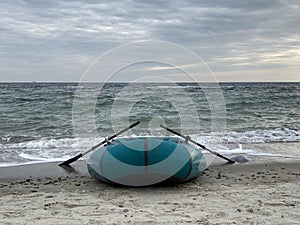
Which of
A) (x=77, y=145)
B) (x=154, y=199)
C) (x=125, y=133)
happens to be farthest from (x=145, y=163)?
(x=125, y=133)

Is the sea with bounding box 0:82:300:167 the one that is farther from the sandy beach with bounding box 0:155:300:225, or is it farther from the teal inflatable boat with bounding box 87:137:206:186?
the teal inflatable boat with bounding box 87:137:206:186

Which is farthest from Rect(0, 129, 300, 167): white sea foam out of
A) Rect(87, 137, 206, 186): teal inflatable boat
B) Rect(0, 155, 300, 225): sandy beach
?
Rect(87, 137, 206, 186): teal inflatable boat

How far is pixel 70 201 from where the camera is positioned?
541 cm

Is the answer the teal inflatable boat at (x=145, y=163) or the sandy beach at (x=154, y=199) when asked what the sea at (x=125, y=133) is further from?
the teal inflatable boat at (x=145, y=163)

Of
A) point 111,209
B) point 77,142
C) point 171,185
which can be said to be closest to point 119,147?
point 171,185

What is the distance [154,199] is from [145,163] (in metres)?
0.68

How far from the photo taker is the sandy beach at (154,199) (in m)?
4.58

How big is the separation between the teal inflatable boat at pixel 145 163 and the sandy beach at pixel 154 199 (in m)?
0.19

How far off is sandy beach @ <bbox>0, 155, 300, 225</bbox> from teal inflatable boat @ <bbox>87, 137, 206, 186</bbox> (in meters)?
0.19

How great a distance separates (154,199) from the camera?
5.54m

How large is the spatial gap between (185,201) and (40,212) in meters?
1.98

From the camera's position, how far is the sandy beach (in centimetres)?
458

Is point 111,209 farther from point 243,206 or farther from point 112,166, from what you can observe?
point 243,206

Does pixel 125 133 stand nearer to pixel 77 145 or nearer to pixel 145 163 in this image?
pixel 77 145
